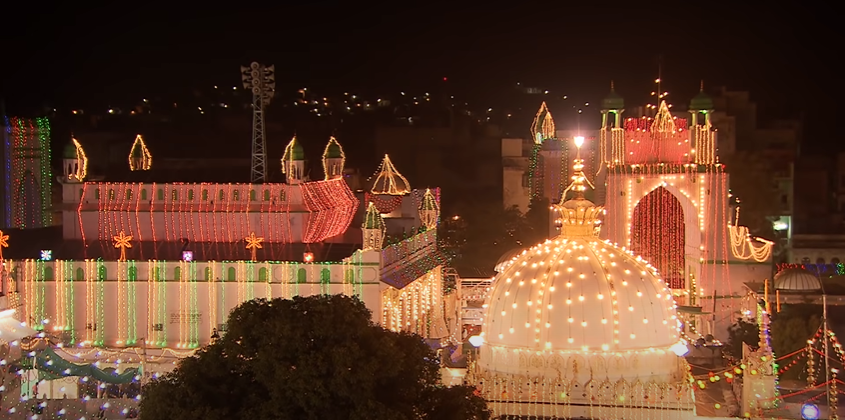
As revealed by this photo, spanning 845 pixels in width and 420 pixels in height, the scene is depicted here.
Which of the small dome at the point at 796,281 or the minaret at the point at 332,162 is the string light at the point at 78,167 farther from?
the small dome at the point at 796,281

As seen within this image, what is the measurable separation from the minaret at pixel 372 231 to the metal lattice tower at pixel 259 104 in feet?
17.1

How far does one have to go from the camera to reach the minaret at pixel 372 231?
37.8m

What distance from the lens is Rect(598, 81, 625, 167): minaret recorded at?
44.3 metres

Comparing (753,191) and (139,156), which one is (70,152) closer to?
(139,156)

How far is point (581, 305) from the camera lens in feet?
86.2

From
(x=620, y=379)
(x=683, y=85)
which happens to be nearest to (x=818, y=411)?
(x=620, y=379)

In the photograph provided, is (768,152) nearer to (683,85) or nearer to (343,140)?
(683,85)

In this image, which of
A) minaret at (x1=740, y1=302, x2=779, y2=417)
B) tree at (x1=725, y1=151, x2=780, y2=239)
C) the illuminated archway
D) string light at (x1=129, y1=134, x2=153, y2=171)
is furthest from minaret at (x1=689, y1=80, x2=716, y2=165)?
string light at (x1=129, y1=134, x2=153, y2=171)

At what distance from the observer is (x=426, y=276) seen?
140 ft

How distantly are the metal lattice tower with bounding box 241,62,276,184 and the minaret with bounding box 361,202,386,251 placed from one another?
5.21 meters

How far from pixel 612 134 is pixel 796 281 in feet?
22.4

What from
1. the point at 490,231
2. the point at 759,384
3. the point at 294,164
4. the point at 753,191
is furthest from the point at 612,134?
the point at 759,384

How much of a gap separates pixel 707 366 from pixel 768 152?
25.7 metres

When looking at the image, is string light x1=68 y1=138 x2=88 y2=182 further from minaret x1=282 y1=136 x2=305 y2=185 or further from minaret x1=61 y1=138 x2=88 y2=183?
minaret x1=282 y1=136 x2=305 y2=185
